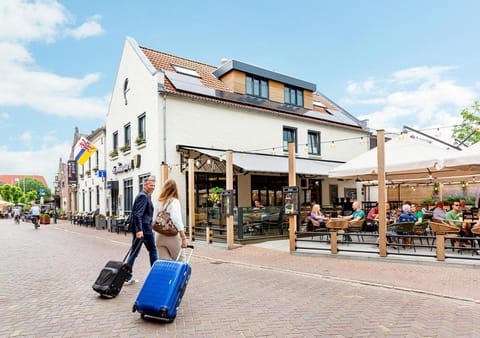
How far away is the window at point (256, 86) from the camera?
60.6ft

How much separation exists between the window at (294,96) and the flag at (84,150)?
11376mm

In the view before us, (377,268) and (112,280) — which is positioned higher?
(112,280)

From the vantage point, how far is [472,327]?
3.95 meters

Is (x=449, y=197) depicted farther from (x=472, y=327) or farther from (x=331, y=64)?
(x=472, y=327)

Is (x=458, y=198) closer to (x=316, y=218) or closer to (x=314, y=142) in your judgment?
(x=314, y=142)

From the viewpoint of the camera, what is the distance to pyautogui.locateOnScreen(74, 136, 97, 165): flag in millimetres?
19844

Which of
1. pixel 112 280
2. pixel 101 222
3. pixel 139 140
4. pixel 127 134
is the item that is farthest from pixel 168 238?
pixel 101 222

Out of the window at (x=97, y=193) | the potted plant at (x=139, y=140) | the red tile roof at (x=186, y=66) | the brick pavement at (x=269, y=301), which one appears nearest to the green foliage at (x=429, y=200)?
the red tile roof at (x=186, y=66)

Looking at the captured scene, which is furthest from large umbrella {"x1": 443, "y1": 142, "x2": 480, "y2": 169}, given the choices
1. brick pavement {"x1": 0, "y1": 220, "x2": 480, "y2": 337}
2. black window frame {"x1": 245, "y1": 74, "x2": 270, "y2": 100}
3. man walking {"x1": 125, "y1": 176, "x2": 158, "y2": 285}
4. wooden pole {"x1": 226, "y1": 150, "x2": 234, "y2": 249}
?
black window frame {"x1": 245, "y1": 74, "x2": 270, "y2": 100}

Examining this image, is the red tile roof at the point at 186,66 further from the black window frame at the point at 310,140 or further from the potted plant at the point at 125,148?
the potted plant at the point at 125,148

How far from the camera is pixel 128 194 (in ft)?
58.4

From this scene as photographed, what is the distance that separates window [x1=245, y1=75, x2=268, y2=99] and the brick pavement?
12.1m

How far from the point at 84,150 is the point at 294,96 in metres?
12.9

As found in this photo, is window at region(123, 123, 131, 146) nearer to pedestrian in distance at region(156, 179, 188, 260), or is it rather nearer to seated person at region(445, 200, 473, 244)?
pedestrian in distance at region(156, 179, 188, 260)
